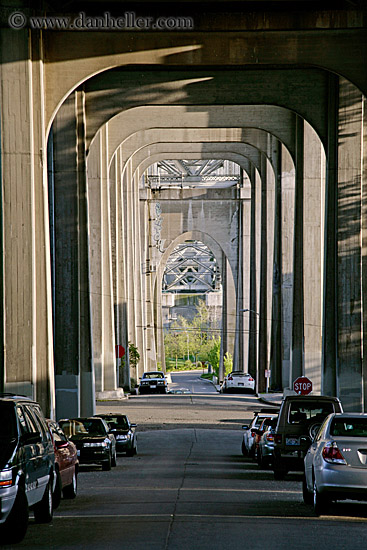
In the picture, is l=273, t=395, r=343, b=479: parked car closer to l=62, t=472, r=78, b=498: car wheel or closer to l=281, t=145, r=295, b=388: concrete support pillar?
l=62, t=472, r=78, b=498: car wheel

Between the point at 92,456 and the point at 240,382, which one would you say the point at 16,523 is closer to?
the point at 92,456

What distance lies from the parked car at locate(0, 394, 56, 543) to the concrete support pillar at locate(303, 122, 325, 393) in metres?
33.6

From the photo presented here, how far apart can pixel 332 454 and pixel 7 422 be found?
4.30 meters

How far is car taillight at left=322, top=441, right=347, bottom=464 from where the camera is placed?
1284cm

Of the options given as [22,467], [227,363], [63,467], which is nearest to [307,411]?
[63,467]

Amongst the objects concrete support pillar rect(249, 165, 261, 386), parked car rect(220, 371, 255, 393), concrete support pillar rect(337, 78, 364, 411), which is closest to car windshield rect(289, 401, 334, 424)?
concrete support pillar rect(337, 78, 364, 411)

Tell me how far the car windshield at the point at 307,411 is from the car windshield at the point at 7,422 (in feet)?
29.3

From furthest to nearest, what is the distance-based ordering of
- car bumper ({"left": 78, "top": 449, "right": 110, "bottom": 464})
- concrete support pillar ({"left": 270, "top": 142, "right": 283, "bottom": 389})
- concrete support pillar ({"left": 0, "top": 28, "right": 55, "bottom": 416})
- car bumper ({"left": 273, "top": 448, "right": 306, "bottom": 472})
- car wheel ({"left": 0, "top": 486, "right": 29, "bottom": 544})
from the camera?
concrete support pillar ({"left": 270, "top": 142, "right": 283, "bottom": 389}) → concrete support pillar ({"left": 0, "top": 28, "right": 55, "bottom": 416}) → car bumper ({"left": 78, "top": 449, "right": 110, "bottom": 464}) → car bumper ({"left": 273, "top": 448, "right": 306, "bottom": 472}) → car wheel ({"left": 0, "top": 486, "right": 29, "bottom": 544})

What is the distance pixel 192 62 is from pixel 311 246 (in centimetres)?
2060

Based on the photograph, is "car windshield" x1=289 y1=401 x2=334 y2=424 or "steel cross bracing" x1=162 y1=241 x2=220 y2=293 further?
"steel cross bracing" x1=162 y1=241 x2=220 y2=293

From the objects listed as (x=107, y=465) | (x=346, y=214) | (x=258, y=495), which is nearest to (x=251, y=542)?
(x=258, y=495)

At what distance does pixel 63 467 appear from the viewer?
50.1 feet

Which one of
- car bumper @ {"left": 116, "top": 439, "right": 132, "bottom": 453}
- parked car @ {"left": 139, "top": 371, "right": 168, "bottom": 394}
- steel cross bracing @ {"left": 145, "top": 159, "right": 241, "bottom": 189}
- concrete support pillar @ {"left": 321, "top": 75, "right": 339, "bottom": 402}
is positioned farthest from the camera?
steel cross bracing @ {"left": 145, "top": 159, "right": 241, "bottom": 189}

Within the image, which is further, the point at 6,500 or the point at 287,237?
the point at 287,237
